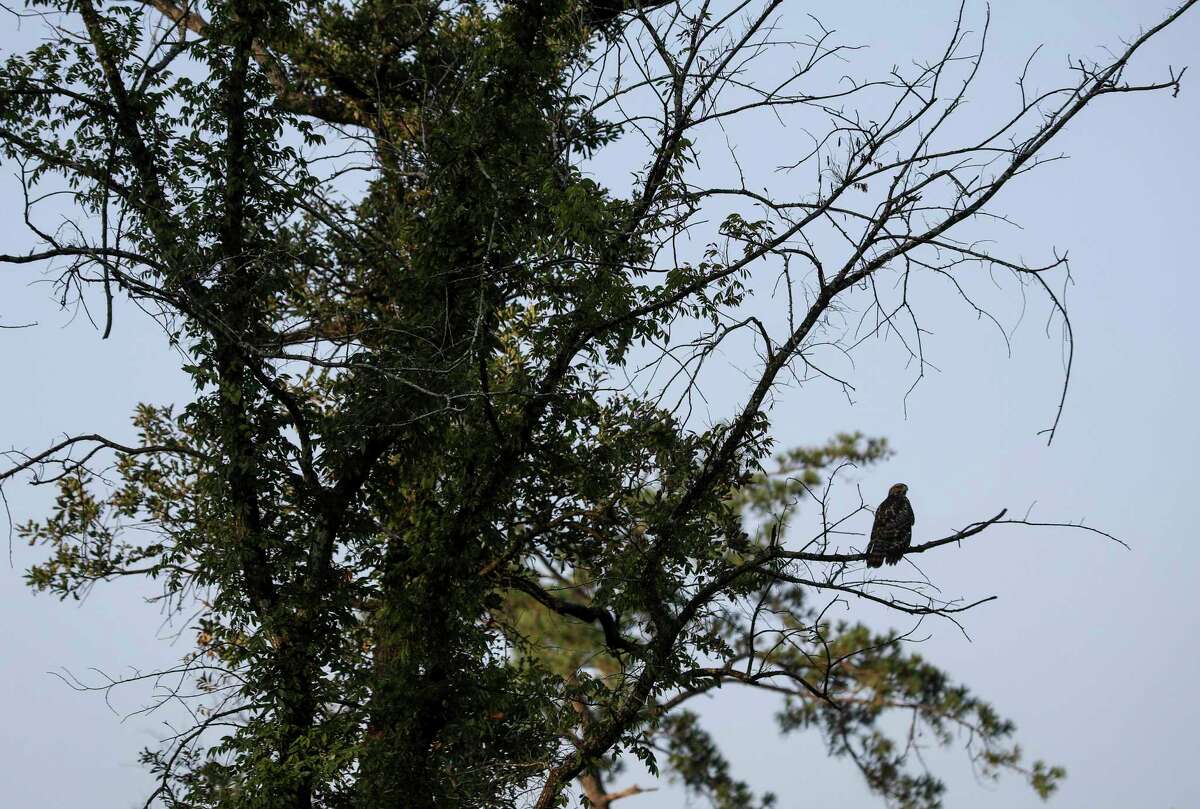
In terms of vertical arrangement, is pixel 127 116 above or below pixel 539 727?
above

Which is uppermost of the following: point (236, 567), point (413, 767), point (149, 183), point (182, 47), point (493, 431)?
point (182, 47)

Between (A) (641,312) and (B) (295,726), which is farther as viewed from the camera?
(B) (295,726)

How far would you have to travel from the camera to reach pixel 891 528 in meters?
7.34

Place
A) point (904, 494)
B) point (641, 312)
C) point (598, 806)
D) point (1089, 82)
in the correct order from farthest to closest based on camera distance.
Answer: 1. point (598, 806)
2. point (904, 494)
3. point (641, 312)
4. point (1089, 82)

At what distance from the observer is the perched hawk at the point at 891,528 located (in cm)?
685

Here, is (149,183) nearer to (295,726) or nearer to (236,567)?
(236,567)

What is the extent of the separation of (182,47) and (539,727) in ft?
15.9

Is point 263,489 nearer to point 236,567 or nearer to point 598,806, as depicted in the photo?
point 236,567

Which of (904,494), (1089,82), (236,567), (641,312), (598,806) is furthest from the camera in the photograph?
(598,806)

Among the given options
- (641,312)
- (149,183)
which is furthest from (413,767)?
(149,183)

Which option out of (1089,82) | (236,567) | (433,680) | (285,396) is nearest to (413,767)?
(433,680)

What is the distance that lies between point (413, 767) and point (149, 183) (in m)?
3.99

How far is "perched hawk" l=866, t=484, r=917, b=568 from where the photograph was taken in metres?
6.85

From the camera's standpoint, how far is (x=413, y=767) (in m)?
8.10
